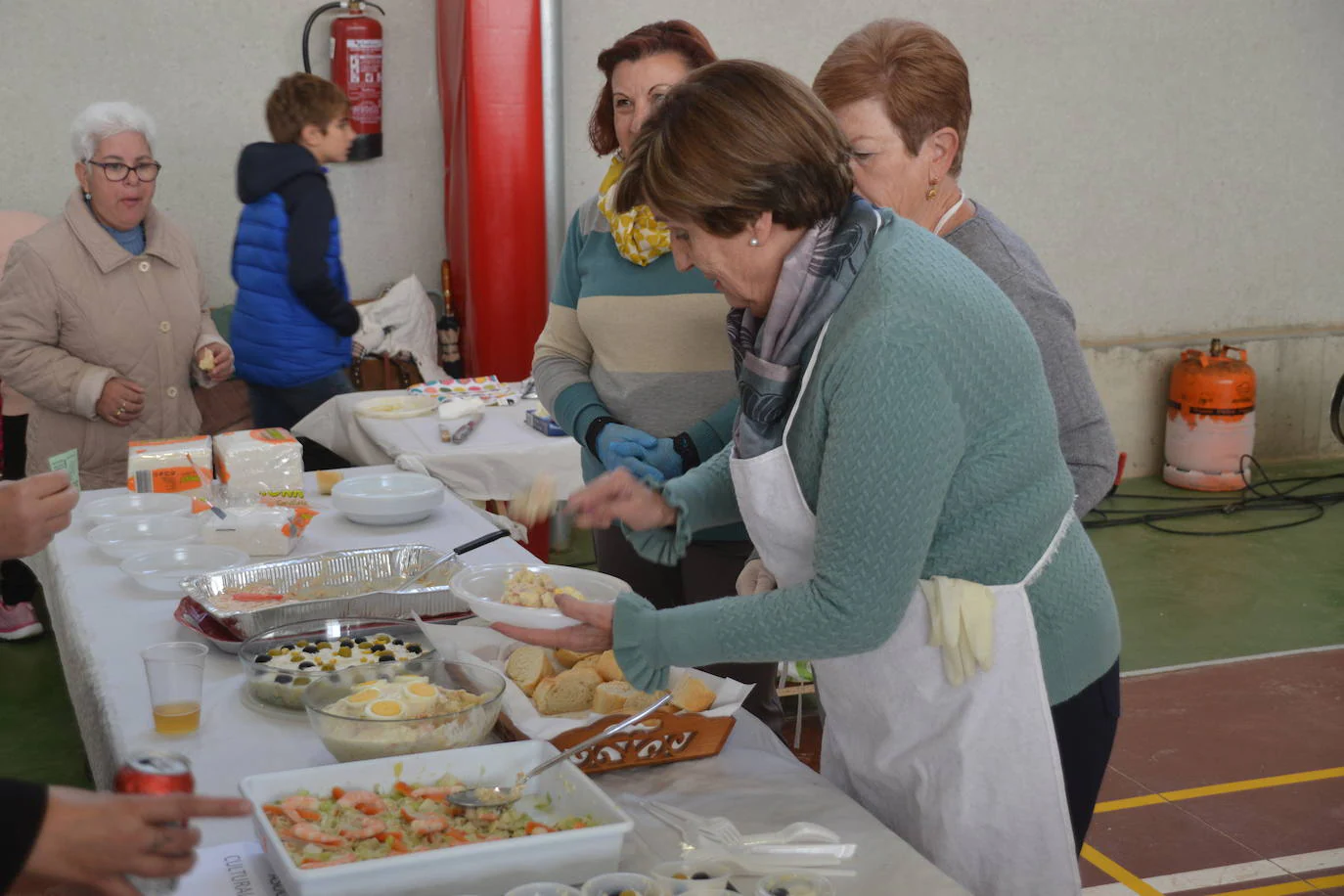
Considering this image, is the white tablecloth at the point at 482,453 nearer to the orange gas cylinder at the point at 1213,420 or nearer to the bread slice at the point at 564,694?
the bread slice at the point at 564,694

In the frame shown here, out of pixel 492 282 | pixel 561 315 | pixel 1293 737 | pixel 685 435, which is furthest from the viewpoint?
pixel 492 282

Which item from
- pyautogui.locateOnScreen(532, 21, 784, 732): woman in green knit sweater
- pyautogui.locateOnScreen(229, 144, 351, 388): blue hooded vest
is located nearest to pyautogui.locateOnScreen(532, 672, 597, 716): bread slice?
pyautogui.locateOnScreen(532, 21, 784, 732): woman in green knit sweater

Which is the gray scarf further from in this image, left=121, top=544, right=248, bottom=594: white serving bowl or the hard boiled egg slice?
left=121, top=544, right=248, bottom=594: white serving bowl

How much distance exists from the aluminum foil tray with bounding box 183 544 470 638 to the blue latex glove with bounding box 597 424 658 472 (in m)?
0.33

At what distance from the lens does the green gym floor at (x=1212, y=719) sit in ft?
10.5

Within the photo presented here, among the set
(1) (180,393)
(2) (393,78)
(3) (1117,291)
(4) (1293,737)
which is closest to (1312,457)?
(3) (1117,291)

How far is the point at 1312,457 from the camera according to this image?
7.48 meters

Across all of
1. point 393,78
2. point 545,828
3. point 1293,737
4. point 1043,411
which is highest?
point 393,78

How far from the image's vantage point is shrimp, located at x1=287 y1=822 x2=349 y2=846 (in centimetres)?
144

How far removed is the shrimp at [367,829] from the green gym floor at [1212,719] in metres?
2.08

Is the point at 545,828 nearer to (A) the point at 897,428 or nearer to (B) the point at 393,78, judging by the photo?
(A) the point at 897,428

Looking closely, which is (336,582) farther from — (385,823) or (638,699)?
(385,823)

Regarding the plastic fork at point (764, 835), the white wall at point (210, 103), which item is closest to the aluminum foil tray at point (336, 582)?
the plastic fork at point (764, 835)

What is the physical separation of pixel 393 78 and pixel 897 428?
526 centimetres
